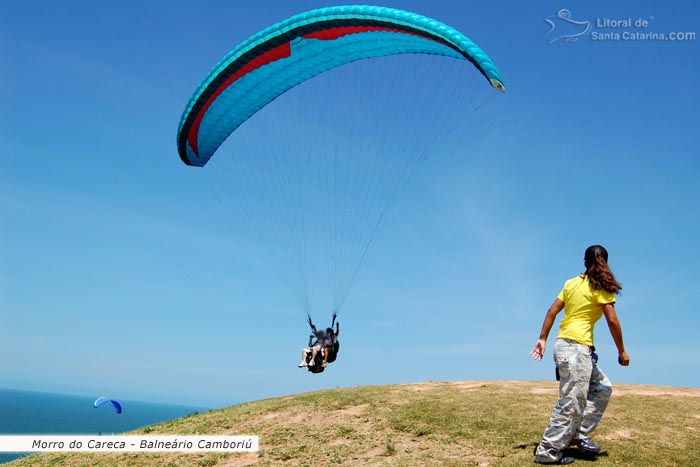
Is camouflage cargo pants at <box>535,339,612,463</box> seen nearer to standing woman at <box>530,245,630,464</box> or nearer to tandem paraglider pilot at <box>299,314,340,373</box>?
standing woman at <box>530,245,630,464</box>

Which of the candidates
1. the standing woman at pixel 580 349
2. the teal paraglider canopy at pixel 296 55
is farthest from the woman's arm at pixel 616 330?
the teal paraglider canopy at pixel 296 55

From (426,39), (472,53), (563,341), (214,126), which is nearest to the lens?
(563,341)

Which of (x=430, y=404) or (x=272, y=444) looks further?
(x=430, y=404)

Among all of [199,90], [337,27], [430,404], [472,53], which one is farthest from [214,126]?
[430,404]

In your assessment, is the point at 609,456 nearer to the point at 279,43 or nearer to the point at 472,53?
the point at 472,53

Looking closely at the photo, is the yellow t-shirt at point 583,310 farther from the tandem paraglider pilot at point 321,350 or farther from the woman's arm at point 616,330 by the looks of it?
the tandem paraglider pilot at point 321,350

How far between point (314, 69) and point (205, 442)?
452 inches

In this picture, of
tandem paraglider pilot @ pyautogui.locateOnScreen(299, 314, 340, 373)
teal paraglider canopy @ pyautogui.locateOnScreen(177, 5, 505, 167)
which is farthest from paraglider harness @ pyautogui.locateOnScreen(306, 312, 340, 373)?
teal paraglider canopy @ pyautogui.locateOnScreen(177, 5, 505, 167)

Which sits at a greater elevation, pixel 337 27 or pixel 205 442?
pixel 337 27

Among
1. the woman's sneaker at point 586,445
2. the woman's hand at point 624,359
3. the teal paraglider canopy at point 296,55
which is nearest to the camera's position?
the woman's hand at point 624,359

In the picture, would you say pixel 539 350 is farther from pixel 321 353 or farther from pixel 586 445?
pixel 321 353

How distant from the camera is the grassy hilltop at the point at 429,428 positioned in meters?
11.0

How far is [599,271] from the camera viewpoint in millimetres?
8789

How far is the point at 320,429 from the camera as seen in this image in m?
15.0
